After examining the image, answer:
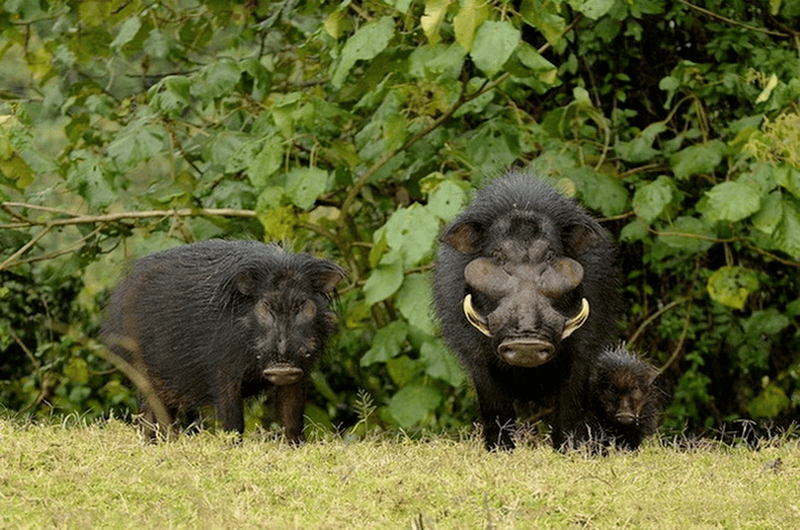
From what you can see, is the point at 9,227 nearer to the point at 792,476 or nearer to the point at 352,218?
the point at 352,218

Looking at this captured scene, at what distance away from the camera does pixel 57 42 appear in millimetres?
10117

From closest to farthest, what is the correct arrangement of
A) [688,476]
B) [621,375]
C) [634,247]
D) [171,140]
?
[688,476] < [621,375] < [171,140] < [634,247]

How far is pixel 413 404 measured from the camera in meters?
8.71

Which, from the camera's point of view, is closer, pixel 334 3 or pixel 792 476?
pixel 792 476

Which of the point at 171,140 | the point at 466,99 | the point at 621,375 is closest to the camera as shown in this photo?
the point at 621,375

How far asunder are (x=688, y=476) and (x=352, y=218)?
5.01m

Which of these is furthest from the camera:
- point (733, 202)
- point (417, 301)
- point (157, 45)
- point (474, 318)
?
point (157, 45)

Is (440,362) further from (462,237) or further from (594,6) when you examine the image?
(594,6)

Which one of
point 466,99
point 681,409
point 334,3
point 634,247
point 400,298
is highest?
point 334,3

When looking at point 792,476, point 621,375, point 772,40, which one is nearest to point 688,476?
point 792,476

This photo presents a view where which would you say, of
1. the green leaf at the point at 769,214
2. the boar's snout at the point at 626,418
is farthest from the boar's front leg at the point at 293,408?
the green leaf at the point at 769,214

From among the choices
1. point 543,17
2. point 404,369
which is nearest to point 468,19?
point 543,17

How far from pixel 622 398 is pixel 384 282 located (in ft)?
5.25

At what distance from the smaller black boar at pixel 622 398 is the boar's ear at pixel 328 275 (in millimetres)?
1581
